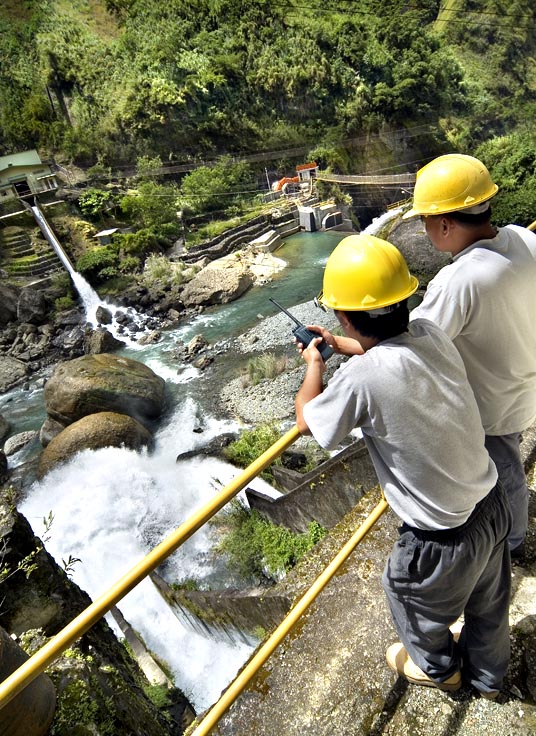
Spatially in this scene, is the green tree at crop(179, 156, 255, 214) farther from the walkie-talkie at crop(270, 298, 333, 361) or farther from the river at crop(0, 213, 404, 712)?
the walkie-talkie at crop(270, 298, 333, 361)

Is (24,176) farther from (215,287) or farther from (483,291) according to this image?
(483,291)

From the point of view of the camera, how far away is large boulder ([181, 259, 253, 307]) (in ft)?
59.9

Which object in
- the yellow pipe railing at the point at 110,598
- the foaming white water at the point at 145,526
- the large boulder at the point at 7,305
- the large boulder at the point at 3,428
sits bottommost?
the large boulder at the point at 3,428

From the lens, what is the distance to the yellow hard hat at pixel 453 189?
1.47 m

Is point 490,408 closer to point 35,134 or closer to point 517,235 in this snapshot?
point 517,235

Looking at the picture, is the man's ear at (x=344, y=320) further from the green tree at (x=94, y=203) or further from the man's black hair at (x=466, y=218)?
the green tree at (x=94, y=203)

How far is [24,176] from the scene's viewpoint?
27.1 metres

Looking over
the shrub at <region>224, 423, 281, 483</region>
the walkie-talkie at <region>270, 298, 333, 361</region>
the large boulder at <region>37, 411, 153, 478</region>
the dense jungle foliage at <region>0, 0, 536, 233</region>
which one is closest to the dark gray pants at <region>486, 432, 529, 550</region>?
the walkie-talkie at <region>270, 298, 333, 361</region>

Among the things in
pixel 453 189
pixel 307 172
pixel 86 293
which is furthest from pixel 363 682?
pixel 307 172

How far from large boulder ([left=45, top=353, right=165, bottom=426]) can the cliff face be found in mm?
7546

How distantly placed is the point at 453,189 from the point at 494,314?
0.47 meters

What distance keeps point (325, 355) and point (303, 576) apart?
1486mm

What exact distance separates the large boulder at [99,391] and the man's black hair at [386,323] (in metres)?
10.2

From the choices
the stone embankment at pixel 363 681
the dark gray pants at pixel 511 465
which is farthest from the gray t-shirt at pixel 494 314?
the stone embankment at pixel 363 681
